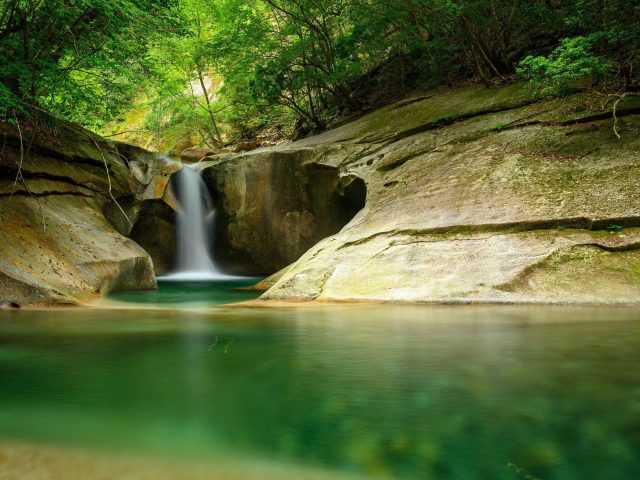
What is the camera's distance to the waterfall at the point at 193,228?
14.9m

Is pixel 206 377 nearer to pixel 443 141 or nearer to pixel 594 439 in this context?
pixel 594 439

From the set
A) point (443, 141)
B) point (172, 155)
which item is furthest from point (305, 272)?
point (172, 155)

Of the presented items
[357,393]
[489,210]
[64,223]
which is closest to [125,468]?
[357,393]

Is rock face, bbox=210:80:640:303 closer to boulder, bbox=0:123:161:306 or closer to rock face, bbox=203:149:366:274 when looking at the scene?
rock face, bbox=203:149:366:274

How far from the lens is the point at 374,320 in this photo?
5176mm

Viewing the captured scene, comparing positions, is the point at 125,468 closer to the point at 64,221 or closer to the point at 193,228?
the point at 64,221

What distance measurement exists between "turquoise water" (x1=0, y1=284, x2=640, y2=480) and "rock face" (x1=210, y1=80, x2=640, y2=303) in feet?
3.65

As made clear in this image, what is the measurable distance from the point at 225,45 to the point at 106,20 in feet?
21.7

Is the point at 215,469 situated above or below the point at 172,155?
below

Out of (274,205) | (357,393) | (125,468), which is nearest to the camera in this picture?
(125,468)

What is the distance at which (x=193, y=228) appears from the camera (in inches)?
602

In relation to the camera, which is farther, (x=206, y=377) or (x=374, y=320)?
(x=374, y=320)

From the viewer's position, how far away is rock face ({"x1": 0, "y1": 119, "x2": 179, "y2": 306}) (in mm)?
7291

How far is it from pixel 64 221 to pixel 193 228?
242 inches
